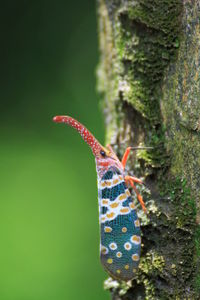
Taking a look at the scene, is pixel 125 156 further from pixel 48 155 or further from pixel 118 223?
pixel 48 155

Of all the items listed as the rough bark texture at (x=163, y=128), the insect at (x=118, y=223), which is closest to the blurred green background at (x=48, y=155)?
the rough bark texture at (x=163, y=128)

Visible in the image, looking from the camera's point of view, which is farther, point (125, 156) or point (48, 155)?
point (48, 155)

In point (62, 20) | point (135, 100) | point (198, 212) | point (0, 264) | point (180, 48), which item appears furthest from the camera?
point (62, 20)

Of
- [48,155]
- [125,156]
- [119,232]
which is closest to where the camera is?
[119,232]

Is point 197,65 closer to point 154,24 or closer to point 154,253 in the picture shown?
point 154,24

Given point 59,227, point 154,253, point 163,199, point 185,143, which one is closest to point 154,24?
point 185,143

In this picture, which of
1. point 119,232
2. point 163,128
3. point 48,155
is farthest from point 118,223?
point 48,155

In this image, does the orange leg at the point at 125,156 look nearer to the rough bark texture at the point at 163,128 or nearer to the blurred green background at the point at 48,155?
the rough bark texture at the point at 163,128
